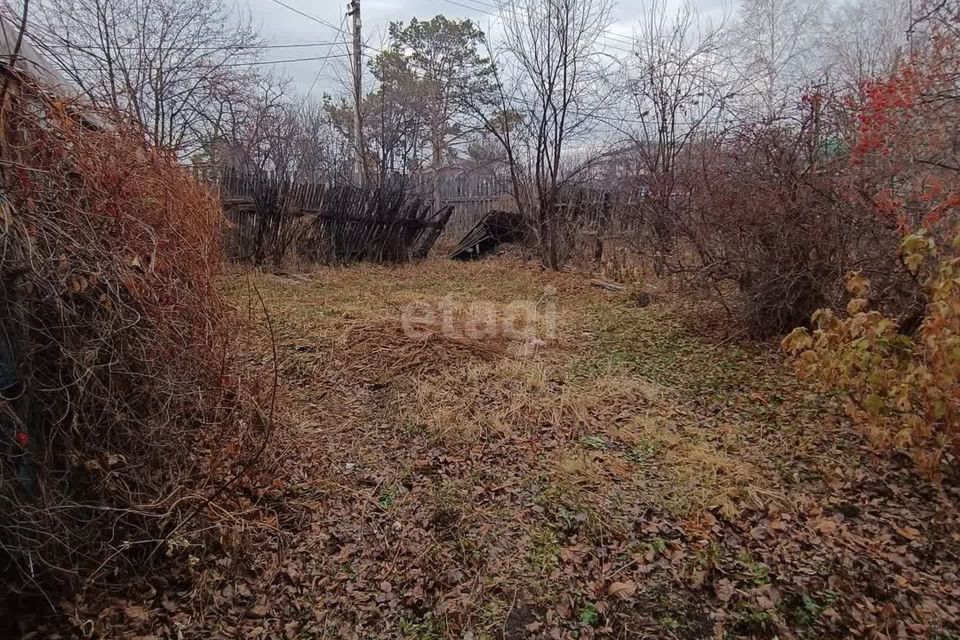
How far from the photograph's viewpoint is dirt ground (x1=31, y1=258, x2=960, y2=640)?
164cm

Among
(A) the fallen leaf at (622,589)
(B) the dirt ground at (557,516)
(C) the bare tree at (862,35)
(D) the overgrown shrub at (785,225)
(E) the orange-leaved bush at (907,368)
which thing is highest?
(C) the bare tree at (862,35)

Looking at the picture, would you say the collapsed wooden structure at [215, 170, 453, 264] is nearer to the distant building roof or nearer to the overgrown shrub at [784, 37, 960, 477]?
the distant building roof

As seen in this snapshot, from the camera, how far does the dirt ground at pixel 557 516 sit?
164 centimetres

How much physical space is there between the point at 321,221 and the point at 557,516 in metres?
7.58

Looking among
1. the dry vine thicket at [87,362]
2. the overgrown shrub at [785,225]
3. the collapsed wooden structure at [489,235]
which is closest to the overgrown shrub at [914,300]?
the overgrown shrub at [785,225]

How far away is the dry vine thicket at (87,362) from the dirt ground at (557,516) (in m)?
0.23

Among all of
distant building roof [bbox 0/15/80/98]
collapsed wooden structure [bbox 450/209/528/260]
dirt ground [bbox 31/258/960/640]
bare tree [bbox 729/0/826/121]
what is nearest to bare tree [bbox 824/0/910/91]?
bare tree [bbox 729/0/826/121]

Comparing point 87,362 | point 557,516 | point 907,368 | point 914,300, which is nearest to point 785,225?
point 914,300

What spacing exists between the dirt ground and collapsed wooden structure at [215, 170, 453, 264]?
4935mm

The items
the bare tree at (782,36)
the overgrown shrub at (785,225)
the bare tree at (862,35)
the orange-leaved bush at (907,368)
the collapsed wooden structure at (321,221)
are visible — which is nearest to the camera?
the orange-leaved bush at (907,368)

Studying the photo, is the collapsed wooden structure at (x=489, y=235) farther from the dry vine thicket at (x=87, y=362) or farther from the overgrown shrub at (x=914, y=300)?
the dry vine thicket at (x=87, y=362)

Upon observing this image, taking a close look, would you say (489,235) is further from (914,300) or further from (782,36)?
(782,36)

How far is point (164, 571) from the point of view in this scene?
1755mm

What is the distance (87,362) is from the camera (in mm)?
1489
